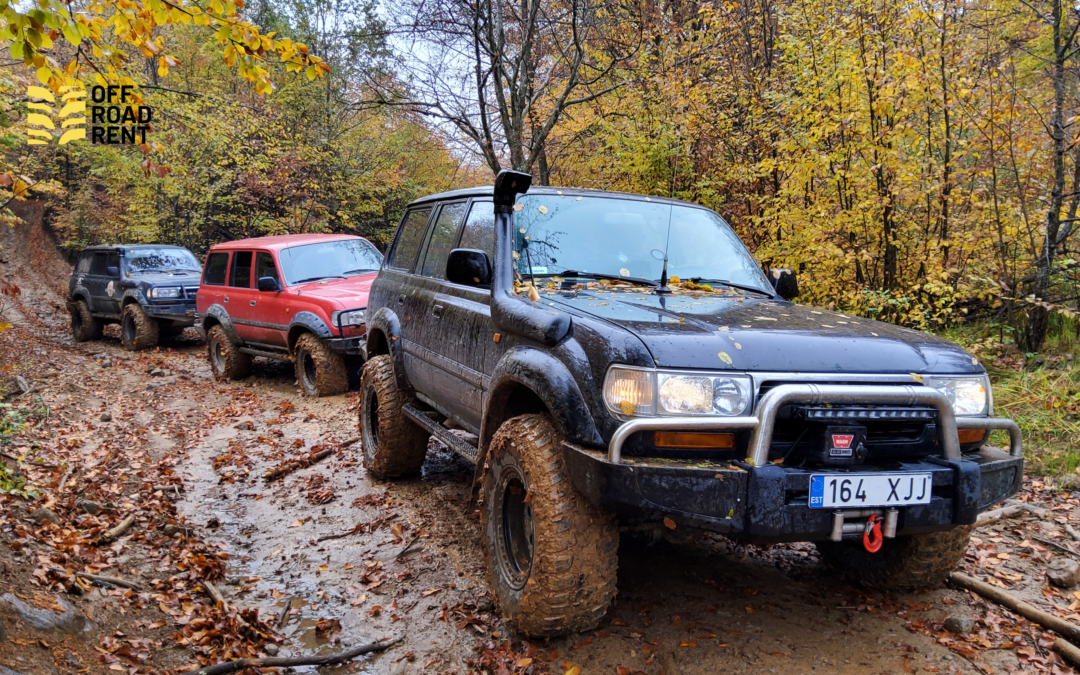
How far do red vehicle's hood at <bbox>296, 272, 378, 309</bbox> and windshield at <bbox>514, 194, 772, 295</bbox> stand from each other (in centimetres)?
501

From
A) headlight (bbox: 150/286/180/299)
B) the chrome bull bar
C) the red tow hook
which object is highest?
the chrome bull bar

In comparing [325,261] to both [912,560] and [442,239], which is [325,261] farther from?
[912,560]

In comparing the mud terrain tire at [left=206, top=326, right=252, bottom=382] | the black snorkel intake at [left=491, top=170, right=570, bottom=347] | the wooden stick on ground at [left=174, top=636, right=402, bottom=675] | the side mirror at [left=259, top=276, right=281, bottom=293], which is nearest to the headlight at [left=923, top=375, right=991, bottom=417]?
the black snorkel intake at [left=491, top=170, right=570, bottom=347]

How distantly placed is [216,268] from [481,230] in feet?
26.9

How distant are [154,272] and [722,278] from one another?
43.3ft

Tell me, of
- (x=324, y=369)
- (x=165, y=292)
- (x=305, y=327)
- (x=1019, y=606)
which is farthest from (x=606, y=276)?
(x=165, y=292)

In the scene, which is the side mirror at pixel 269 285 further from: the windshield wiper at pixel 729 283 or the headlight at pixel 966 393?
the headlight at pixel 966 393

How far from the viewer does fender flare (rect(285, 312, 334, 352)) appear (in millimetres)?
8549

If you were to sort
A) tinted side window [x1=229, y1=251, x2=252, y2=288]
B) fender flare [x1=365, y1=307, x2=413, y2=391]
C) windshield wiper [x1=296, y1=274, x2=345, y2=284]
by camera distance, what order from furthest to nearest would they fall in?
tinted side window [x1=229, y1=251, x2=252, y2=288] → windshield wiper [x1=296, y1=274, x2=345, y2=284] → fender flare [x1=365, y1=307, x2=413, y2=391]

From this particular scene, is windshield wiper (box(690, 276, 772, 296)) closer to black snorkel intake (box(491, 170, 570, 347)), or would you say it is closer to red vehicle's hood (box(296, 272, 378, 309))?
black snorkel intake (box(491, 170, 570, 347))

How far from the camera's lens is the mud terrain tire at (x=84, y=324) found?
15172 mm

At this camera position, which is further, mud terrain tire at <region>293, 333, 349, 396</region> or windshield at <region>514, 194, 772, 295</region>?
mud terrain tire at <region>293, 333, 349, 396</region>

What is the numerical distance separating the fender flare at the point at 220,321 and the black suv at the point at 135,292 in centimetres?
126

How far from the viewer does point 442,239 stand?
488 cm
